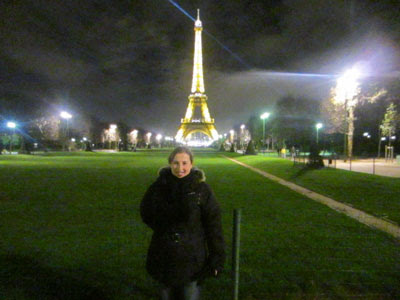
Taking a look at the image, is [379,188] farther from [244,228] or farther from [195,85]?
[195,85]

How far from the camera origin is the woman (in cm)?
358

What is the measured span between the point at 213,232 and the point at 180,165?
2.33ft

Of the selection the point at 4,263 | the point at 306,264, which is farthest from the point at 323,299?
the point at 4,263

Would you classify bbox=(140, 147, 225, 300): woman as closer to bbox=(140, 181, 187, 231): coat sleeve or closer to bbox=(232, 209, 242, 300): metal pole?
bbox=(140, 181, 187, 231): coat sleeve

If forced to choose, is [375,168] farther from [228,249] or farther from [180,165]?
[180,165]

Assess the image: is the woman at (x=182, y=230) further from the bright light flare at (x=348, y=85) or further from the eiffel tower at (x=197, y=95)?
the eiffel tower at (x=197, y=95)

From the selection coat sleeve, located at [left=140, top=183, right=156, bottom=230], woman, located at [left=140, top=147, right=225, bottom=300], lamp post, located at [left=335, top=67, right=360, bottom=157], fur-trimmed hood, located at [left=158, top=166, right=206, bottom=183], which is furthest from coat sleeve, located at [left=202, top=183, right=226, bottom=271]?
lamp post, located at [left=335, top=67, right=360, bottom=157]

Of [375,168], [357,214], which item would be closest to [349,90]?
[375,168]

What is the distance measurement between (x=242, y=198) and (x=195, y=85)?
100958 millimetres

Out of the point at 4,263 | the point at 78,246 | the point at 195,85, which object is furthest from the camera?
the point at 195,85

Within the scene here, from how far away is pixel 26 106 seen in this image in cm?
6775

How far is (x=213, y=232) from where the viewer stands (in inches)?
146

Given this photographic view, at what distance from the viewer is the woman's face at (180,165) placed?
3750 millimetres

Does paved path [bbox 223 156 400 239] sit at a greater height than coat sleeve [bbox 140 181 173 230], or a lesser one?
lesser
